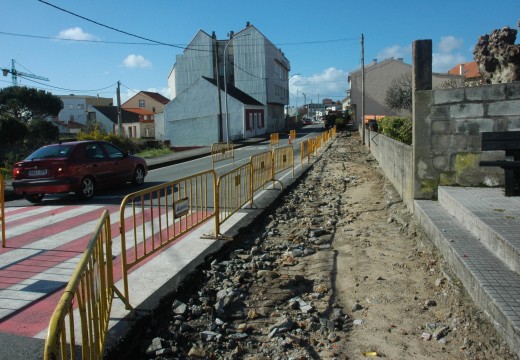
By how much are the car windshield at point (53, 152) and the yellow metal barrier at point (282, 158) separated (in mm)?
5220

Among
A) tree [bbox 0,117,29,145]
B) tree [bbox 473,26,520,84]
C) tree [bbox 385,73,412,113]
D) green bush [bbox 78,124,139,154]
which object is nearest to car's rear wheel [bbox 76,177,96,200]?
tree [bbox 473,26,520,84]

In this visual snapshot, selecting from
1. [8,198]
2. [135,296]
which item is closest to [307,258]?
[135,296]

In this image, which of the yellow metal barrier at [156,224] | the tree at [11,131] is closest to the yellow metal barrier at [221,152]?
the yellow metal barrier at [156,224]

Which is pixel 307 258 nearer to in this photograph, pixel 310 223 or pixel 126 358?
pixel 310 223

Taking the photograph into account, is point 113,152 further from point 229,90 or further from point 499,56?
point 229,90

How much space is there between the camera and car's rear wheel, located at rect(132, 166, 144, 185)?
13657mm

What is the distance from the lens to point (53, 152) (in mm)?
11383

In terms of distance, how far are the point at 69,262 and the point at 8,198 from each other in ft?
24.9

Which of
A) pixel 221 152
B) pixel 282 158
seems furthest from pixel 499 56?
pixel 221 152

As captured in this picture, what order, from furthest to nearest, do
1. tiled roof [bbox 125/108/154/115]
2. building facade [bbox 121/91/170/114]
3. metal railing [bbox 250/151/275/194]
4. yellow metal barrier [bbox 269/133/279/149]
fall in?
building facade [bbox 121/91/170/114] → tiled roof [bbox 125/108/154/115] → yellow metal barrier [bbox 269/133/279/149] → metal railing [bbox 250/151/275/194]

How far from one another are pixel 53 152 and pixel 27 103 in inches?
2800

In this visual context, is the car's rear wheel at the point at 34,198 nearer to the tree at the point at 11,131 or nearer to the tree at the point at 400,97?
the tree at the point at 11,131

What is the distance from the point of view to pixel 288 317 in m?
4.37

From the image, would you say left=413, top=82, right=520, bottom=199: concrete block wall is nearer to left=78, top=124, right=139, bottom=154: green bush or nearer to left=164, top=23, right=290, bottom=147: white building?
left=78, top=124, right=139, bottom=154: green bush
